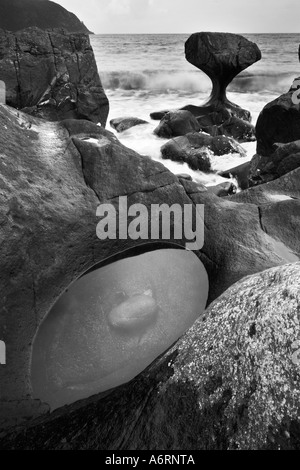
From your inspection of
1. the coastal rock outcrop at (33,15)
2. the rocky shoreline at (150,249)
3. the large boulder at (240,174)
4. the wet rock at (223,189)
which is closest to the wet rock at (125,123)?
the large boulder at (240,174)

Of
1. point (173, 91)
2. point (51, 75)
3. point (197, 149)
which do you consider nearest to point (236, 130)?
point (197, 149)

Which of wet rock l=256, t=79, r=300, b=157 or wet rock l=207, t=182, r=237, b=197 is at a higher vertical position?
wet rock l=256, t=79, r=300, b=157

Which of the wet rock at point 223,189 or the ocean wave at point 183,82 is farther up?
the ocean wave at point 183,82

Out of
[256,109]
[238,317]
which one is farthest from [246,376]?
[256,109]

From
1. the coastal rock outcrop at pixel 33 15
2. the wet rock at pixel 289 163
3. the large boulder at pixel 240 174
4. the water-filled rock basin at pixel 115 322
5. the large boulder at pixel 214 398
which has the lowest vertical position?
the large boulder at pixel 240 174

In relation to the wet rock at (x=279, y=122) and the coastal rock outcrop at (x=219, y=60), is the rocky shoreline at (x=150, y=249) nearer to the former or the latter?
the wet rock at (x=279, y=122)

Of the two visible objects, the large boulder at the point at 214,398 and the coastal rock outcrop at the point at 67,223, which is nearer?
the large boulder at the point at 214,398

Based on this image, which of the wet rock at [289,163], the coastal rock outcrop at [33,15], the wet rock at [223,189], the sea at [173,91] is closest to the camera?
the wet rock at [289,163]

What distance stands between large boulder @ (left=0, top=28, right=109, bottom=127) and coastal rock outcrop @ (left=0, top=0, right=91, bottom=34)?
5468cm

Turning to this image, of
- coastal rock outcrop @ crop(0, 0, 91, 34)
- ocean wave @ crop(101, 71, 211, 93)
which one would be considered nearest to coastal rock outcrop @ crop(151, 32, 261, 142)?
ocean wave @ crop(101, 71, 211, 93)

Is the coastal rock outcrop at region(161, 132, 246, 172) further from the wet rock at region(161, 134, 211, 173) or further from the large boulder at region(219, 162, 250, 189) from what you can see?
the large boulder at region(219, 162, 250, 189)

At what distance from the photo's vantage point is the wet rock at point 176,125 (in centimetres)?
1418

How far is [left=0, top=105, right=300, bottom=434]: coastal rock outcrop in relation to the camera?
2881 mm

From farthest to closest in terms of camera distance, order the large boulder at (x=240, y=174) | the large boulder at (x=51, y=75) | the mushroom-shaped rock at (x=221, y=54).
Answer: the mushroom-shaped rock at (x=221, y=54) → the large boulder at (x=51, y=75) → the large boulder at (x=240, y=174)
